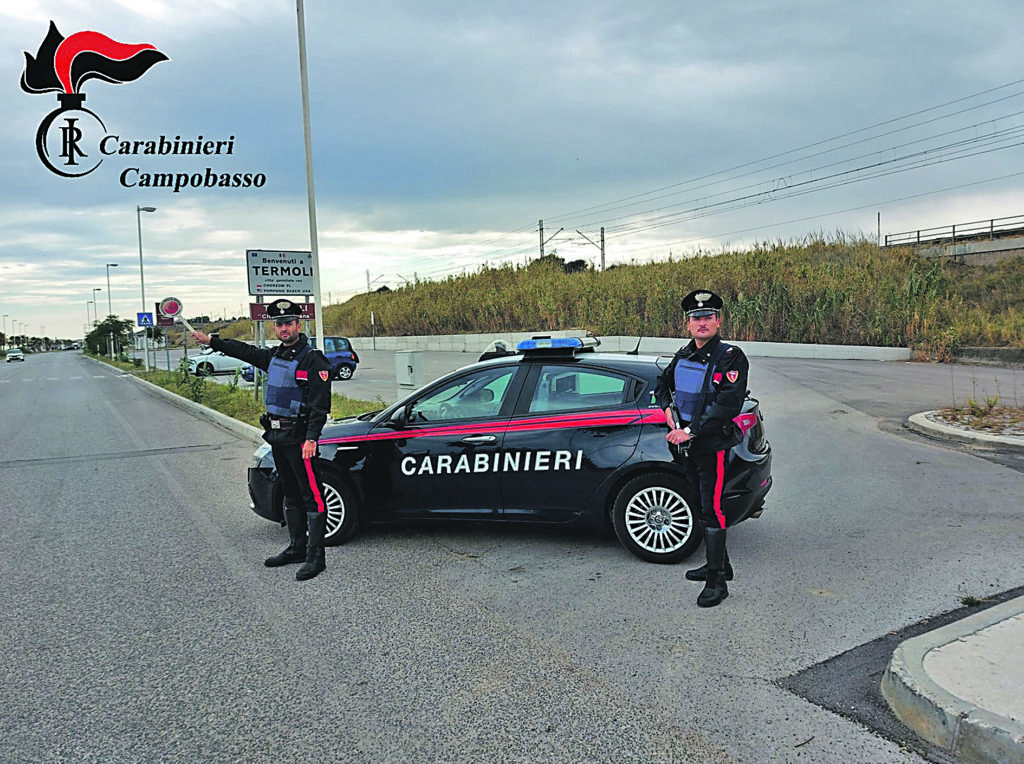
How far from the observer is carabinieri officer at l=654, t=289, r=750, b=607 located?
14.7ft

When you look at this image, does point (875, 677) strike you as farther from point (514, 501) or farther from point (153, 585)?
point (153, 585)

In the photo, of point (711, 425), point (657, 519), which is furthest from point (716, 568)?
point (711, 425)

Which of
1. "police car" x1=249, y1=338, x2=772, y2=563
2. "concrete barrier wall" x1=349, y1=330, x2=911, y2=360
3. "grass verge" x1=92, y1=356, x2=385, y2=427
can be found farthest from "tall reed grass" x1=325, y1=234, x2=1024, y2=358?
"police car" x1=249, y1=338, x2=772, y2=563

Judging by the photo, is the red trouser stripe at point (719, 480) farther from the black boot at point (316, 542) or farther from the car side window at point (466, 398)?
the black boot at point (316, 542)

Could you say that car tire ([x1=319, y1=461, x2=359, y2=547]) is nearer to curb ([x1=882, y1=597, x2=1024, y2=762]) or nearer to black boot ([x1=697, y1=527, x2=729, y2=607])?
black boot ([x1=697, y1=527, x2=729, y2=607])

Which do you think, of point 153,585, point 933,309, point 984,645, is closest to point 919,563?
point 984,645

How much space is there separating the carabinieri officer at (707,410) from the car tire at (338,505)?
102 inches

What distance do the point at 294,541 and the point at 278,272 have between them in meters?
10.4

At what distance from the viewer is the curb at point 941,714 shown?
9.23 feet

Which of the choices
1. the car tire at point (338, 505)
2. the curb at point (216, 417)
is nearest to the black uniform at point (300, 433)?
the car tire at point (338, 505)

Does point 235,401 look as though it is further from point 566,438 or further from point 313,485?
point 566,438

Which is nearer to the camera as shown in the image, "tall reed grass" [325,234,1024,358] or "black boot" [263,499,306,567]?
"black boot" [263,499,306,567]

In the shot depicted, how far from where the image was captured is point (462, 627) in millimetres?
4332

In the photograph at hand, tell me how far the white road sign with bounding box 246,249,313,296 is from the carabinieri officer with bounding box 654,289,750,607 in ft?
36.8
